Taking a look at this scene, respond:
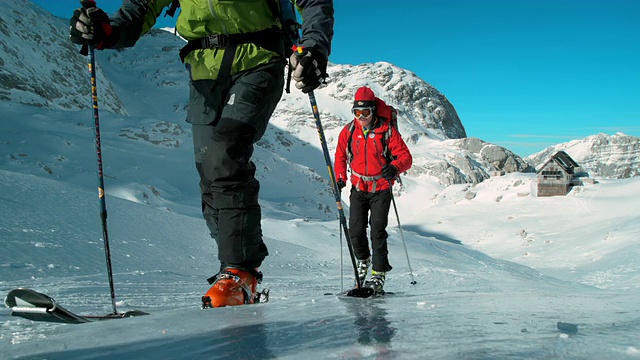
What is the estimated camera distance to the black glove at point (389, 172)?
5.15 m

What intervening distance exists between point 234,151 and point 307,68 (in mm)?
680

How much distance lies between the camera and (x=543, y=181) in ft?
134

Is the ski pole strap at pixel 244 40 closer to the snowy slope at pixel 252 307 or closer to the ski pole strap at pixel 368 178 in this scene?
the snowy slope at pixel 252 307

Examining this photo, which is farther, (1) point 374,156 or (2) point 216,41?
(1) point 374,156

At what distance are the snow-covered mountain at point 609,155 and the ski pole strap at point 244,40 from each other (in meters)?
109

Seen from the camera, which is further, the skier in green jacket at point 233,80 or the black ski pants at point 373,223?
the black ski pants at point 373,223

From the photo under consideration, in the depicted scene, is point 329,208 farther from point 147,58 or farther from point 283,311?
point 147,58

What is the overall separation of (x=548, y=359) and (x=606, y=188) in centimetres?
4364

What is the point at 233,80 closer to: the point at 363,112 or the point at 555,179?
the point at 363,112

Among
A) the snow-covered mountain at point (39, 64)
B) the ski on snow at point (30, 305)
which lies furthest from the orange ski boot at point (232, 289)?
the snow-covered mountain at point (39, 64)

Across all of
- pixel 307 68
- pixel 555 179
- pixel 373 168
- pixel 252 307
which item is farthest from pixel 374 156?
pixel 555 179

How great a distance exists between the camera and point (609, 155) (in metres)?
127

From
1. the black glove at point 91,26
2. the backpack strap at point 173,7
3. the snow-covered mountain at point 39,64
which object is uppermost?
the snow-covered mountain at point 39,64

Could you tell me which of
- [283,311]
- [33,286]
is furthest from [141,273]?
[283,311]
